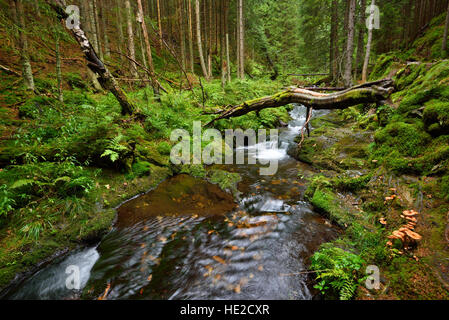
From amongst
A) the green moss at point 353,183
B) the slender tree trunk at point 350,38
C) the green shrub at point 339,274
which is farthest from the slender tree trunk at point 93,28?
the slender tree trunk at point 350,38

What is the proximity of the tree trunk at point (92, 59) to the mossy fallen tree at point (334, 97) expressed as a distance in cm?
451

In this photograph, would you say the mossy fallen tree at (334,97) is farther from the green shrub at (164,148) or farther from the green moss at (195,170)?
the green shrub at (164,148)

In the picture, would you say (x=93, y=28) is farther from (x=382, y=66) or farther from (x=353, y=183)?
(x=382, y=66)

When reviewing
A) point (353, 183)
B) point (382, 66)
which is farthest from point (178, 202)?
point (382, 66)

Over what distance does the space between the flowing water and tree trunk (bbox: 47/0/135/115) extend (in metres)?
3.93

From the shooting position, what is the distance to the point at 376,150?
16.0 feet

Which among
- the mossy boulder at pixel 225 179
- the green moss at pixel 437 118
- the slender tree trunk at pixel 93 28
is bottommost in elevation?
the mossy boulder at pixel 225 179

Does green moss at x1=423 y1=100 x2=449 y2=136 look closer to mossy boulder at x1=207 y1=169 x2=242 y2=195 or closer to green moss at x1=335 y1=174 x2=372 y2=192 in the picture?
green moss at x1=335 y1=174 x2=372 y2=192

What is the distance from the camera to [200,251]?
3752 mm

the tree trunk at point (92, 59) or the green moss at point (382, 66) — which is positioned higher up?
the green moss at point (382, 66)

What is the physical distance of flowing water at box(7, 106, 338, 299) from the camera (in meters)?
2.97

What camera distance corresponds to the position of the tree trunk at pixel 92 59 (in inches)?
216

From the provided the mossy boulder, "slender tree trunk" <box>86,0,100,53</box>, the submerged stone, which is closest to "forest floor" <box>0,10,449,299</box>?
the mossy boulder
